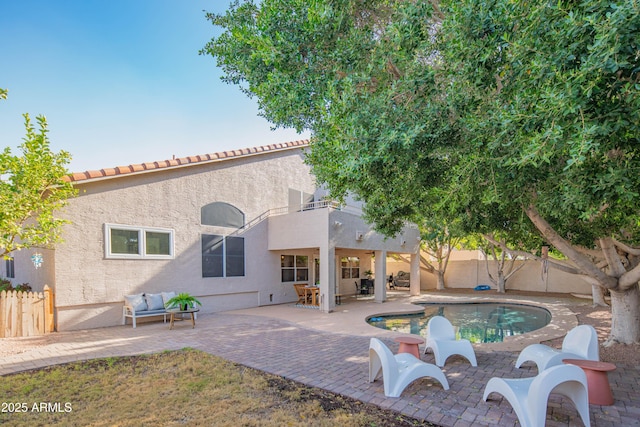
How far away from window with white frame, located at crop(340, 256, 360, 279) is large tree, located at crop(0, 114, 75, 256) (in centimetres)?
1430

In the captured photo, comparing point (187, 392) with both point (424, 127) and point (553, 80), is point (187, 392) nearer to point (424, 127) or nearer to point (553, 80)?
point (424, 127)

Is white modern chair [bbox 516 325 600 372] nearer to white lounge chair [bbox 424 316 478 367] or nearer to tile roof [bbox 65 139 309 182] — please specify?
white lounge chair [bbox 424 316 478 367]

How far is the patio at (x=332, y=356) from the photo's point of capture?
4.59 meters

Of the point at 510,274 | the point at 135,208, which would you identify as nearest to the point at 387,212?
the point at 135,208

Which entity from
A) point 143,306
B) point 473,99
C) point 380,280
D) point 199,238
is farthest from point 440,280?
point 473,99

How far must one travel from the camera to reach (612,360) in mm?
6684

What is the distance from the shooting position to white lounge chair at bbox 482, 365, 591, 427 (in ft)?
12.7

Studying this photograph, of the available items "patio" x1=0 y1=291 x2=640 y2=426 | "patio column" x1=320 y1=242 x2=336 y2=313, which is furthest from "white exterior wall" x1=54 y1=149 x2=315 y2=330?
"patio column" x1=320 y1=242 x2=336 y2=313

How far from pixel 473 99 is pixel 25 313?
1175 cm

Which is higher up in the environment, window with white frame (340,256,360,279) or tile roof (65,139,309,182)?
tile roof (65,139,309,182)

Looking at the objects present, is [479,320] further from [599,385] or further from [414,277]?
[599,385]

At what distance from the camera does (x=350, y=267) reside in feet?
69.4

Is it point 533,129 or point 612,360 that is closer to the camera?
point 533,129

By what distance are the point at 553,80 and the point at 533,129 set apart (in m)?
0.57
